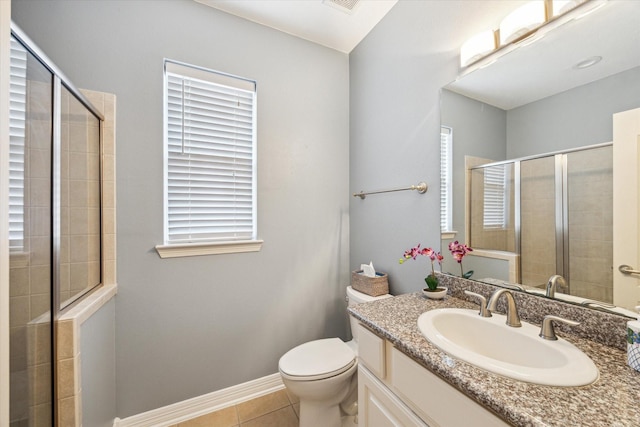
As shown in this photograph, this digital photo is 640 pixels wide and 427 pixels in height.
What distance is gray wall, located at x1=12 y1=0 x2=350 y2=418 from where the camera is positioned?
1369 millimetres

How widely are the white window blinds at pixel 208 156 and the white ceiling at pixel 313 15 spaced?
0.43m

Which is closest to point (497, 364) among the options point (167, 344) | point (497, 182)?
point (497, 182)

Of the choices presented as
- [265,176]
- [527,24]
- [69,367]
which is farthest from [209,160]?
[527,24]

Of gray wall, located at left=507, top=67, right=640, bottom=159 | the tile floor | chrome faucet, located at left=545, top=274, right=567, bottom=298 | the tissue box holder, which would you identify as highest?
gray wall, located at left=507, top=67, right=640, bottom=159

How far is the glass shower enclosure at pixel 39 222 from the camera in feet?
2.54

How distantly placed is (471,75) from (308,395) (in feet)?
5.77

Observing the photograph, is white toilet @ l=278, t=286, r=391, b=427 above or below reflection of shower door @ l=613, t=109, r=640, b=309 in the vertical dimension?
below

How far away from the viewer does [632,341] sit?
61 cm

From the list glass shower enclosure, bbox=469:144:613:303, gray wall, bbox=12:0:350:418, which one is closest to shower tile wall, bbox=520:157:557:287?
glass shower enclosure, bbox=469:144:613:303

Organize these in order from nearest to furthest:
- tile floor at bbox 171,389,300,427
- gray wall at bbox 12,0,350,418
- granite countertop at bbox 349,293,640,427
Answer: granite countertop at bbox 349,293,640,427 < gray wall at bbox 12,0,350,418 < tile floor at bbox 171,389,300,427

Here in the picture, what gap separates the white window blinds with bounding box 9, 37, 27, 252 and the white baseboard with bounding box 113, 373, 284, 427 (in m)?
1.23

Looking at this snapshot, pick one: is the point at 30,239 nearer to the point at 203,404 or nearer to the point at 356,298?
the point at 203,404

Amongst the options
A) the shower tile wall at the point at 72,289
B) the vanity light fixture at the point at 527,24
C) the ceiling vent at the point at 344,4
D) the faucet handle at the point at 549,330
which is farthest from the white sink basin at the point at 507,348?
the ceiling vent at the point at 344,4

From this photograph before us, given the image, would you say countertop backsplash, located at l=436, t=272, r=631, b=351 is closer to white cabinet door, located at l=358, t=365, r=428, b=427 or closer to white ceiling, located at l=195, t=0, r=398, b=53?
white cabinet door, located at l=358, t=365, r=428, b=427
